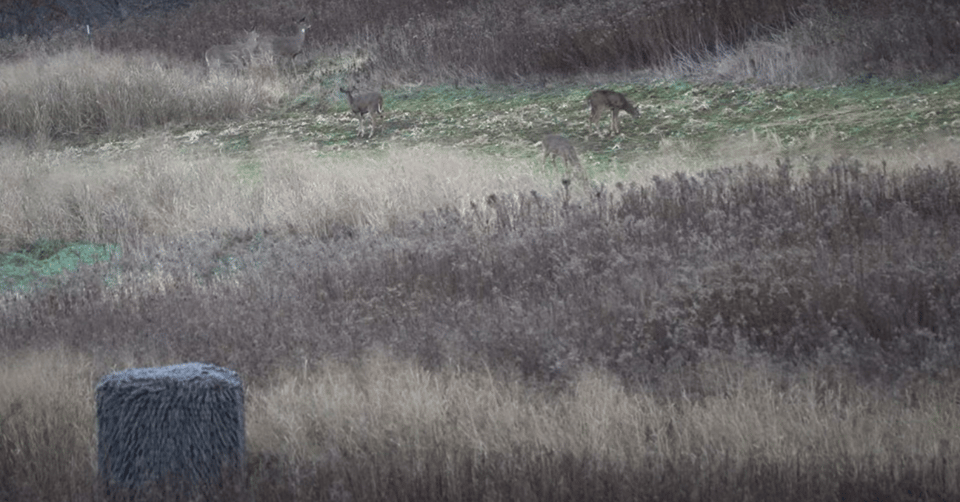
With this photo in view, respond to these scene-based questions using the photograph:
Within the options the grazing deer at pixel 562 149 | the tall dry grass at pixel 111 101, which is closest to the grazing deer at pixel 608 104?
the grazing deer at pixel 562 149

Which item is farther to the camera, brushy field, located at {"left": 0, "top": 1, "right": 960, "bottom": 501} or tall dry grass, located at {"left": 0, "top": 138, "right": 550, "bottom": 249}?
tall dry grass, located at {"left": 0, "top": 138, "right": 550, "bottom": 249}

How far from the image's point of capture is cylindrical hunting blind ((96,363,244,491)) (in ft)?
16.2

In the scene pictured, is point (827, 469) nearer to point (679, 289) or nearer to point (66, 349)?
point (679, 289)

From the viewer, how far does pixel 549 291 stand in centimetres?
771

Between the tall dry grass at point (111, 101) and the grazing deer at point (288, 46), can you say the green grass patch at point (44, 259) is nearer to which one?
the tall dry grass at point (111, 101)

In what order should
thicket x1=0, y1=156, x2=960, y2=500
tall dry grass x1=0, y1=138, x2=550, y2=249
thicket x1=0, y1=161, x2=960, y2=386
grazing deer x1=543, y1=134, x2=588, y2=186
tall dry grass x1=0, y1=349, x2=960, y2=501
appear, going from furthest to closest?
grazing deer x1=543, y1=134, x2=588, y2=186 → tall dry grass x1=0, y1=138, x2=550, y2=249 → thicket x1=0, y1=161, x2=960, y2=386 → thicket x1=0, y1=156, x2=960, y2=500 → tall dry grass x1=0, y1=349, x2=960, y2=501

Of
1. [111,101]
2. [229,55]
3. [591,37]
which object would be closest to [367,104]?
[591,37]

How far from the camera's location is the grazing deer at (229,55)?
22.7 metres

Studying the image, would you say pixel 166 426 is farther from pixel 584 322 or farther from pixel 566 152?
pixel 566 152

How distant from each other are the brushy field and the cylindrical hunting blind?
16cm

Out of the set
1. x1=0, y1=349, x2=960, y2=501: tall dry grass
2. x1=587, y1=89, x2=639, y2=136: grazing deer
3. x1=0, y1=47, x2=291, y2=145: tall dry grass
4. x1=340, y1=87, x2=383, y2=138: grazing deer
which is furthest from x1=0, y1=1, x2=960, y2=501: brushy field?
x1=0, y1=47, x2=291, y2=145: tall dry grass

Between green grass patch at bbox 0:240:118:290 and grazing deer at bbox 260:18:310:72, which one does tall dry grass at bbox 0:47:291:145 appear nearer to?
grazing deer at bbox 260:18:310:72

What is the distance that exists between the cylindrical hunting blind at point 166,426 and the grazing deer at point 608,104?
9.91 metres

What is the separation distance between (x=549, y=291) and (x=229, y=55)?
16686 millimetres
